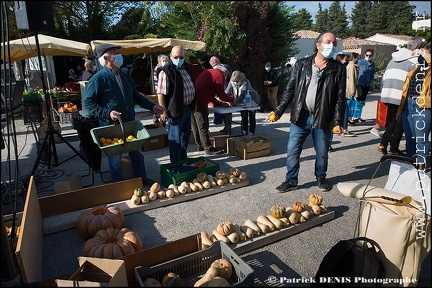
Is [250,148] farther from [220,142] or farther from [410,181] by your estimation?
[410,181]

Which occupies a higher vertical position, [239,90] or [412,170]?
[239,90]

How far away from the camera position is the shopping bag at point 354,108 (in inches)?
360

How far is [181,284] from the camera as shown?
2523 mm

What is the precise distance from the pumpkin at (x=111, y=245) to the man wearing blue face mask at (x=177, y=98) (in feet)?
6.92

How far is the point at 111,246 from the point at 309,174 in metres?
3.53

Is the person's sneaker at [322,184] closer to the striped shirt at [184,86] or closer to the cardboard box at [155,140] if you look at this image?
the striped shirt at [184,86]

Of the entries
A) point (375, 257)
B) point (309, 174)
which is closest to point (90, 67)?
point (309, 174)

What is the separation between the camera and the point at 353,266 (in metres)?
2.42

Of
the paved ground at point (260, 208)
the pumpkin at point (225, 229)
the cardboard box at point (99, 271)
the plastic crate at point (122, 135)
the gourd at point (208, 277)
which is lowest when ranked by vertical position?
the paved ground at point (260, 208)

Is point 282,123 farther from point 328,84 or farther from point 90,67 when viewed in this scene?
point 90,67

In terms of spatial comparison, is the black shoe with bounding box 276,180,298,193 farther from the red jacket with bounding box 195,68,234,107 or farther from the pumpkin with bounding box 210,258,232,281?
the red jacket with bounding box 195,68,234,107

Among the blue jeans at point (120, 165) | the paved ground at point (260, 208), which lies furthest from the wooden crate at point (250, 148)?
the blue jeans at point (120, 165)

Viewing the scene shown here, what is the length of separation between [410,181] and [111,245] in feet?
8.94

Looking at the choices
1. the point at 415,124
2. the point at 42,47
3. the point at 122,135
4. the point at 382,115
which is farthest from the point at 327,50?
the point at 42,47
